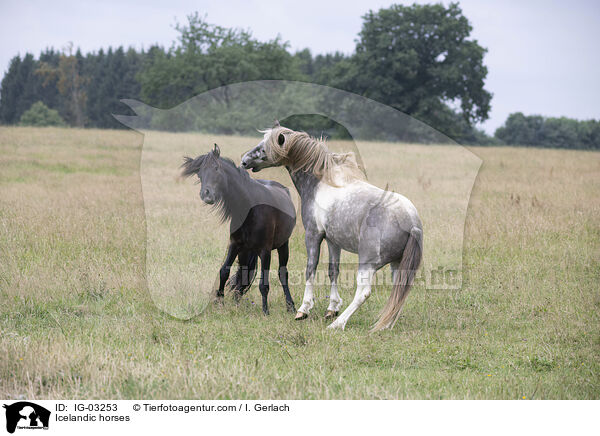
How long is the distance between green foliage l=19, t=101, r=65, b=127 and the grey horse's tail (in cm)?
5075

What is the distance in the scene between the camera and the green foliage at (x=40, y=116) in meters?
49.9

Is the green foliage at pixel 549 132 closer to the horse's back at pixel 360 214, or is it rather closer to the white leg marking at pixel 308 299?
the horse's back at pixel 360 214

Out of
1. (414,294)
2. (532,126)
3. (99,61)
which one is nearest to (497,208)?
(414,294)

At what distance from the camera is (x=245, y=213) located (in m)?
6.55

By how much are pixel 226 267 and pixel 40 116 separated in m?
52.2

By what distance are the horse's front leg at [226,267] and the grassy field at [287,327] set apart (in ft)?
0.68

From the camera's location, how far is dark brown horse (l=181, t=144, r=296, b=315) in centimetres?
600

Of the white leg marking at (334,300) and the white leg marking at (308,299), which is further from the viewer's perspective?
the white leg marking at (334,300)

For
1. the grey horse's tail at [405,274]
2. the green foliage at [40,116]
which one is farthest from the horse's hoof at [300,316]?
the green foliage at [40,116]

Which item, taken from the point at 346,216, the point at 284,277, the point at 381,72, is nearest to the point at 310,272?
the point at 284,277

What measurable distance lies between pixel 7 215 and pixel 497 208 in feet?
36.0
